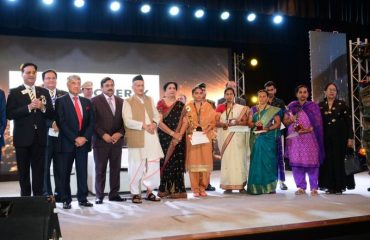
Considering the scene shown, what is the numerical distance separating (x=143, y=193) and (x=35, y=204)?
3531 millimetres

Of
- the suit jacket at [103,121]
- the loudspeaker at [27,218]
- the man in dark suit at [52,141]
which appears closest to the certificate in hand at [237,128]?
the suit jacket at [103,121]

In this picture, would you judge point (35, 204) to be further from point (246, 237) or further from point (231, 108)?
point (231, 108)

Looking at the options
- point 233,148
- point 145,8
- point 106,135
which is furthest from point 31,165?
point 145,8

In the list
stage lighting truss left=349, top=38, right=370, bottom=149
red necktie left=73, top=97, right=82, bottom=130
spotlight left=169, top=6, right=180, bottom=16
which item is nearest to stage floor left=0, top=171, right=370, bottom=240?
red necktie left=73, top=97, right=82, bottom=130

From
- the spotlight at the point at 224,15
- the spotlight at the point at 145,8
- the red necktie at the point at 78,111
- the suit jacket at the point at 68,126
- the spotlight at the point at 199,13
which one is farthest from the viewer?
the spotlight at the point at 224,15

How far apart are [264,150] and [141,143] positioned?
1.44 metres

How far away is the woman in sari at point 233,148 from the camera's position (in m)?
5.22

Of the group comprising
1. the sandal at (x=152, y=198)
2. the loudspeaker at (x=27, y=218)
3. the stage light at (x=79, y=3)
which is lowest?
the sandal at (x=152, y=198)

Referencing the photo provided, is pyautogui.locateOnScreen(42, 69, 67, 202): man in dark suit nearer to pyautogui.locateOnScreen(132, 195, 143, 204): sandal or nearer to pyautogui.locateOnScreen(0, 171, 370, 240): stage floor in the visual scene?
pyautogui.locateOnScreen(0, 171, 370, 240): stage floor

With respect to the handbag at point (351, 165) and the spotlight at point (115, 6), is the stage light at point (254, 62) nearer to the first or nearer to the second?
the spotlight at point (115, 6)

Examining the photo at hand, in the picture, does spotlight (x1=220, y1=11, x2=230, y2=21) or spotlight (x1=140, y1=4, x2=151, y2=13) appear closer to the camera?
spotlight (x1=140, y1=4, x2=151, y2=13)

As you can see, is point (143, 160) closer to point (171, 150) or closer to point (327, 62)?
point (171, 150)

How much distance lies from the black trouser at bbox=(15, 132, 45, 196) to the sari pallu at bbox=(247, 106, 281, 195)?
7.77ft

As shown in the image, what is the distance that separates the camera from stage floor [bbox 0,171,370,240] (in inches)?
130
